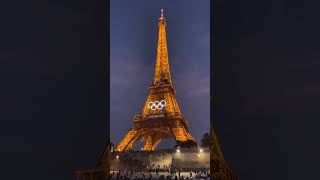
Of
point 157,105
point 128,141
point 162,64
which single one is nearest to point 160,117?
point 157,105

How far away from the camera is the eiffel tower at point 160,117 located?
1795 centimetres

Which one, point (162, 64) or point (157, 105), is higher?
point (162, 64)

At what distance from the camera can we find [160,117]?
1892 cm

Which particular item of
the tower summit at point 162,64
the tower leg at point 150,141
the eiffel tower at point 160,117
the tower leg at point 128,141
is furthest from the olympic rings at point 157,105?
the tower leg at point 128,141

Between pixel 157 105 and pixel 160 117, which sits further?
pixel 157 105

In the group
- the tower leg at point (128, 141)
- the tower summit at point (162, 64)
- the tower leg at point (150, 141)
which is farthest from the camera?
the tower summit at point (162, 64)

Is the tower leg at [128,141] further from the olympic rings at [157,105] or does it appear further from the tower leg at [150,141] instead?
the olympic rings at [157,105]

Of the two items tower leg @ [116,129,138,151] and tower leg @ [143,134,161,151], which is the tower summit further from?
tower leg @ [116,129,138,151]

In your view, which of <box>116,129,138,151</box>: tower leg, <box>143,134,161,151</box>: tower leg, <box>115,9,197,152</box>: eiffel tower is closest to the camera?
<box>116,129,138,151</box>: tower leg

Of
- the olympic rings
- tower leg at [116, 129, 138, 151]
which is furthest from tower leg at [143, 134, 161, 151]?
the olympic rings

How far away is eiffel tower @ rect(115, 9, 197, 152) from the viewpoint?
17953mm

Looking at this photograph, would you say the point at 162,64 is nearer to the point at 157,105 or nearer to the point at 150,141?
the point at 157,105
